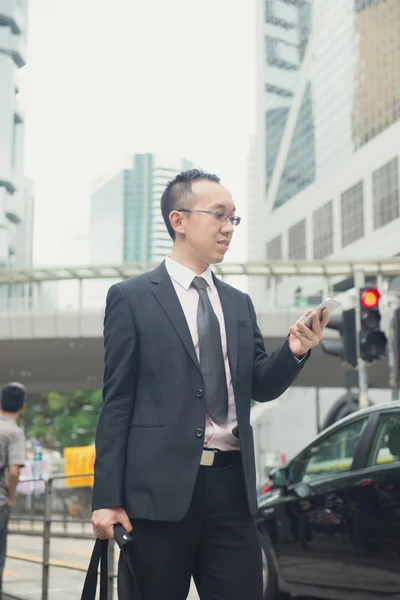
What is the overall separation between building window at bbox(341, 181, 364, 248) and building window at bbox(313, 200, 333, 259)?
263 centimetres

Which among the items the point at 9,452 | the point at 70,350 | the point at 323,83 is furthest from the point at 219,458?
the point at 323,83

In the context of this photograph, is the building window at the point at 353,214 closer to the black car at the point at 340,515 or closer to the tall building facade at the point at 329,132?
the tall building facade at the point at 329,132

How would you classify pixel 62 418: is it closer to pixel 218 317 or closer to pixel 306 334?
pixel 218 317

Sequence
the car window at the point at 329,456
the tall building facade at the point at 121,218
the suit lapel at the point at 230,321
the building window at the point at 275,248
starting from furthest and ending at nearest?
the tall building facade at the point at 121,218, the building window at the point at 275,248, the car window at the point at 329,456, the suit lapel at the point at 230,321

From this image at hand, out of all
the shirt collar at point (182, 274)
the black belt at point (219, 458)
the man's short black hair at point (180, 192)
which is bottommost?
the black belt at point (219, 458)

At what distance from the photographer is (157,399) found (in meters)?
3.06

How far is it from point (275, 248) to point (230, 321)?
8130 centimetres

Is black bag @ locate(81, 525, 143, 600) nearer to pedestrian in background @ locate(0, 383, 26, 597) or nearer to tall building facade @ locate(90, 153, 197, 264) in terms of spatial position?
pedestrian in background @ locate(0, 383, 26, 597)

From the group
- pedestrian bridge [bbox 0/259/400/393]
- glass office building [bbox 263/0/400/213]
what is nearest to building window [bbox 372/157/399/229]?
glass office building [bbox 263/0/400/213]

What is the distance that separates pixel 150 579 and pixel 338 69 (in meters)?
78.7

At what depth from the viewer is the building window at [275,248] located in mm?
82750

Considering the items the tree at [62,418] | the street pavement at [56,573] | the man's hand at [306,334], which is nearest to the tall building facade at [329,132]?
the tree at [62,418]

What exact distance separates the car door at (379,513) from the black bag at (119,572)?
307cm

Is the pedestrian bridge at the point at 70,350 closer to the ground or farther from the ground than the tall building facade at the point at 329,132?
closer to the ground
